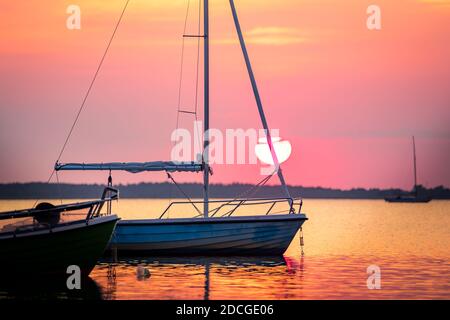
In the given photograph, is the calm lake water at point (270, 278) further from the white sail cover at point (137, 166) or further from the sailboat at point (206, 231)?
the white sail cover at point (137, 166)

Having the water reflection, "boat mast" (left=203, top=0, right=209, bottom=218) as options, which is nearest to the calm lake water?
the water reflection

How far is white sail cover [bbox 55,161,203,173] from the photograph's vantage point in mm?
44375

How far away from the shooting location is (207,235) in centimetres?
4331

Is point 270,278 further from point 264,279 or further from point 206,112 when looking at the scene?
point 206,112

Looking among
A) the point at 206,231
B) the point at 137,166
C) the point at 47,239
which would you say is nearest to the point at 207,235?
the point at 206,231

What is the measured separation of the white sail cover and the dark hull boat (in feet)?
28.5

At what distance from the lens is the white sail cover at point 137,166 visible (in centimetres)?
4438

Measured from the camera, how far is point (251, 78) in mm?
46219

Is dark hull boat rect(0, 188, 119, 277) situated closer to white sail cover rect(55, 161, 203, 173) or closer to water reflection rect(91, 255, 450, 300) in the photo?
water reflection rect(91, 255, 450, 300)

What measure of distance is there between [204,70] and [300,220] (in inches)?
302

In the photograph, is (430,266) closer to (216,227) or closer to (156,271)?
(216,227)

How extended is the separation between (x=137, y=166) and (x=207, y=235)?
4362 millimetres
